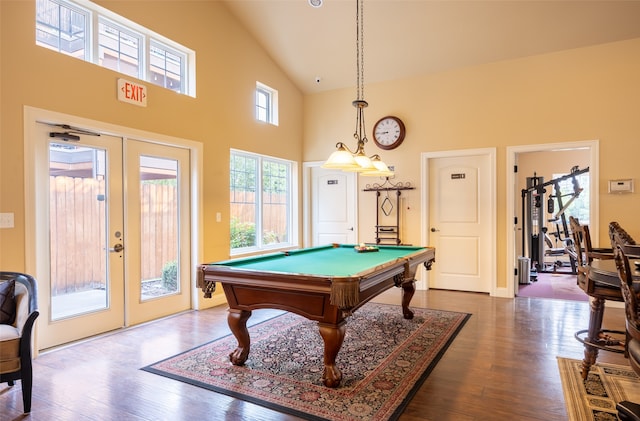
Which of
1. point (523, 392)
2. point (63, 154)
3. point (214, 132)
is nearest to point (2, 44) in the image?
point (63, 154)

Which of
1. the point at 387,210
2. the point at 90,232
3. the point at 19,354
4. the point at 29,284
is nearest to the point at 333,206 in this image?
the point at 387,210

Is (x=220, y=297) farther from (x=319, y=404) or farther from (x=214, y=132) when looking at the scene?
(x=319, y=404)

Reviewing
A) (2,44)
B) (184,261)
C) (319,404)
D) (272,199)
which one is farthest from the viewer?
(272,199)

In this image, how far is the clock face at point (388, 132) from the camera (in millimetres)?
6184

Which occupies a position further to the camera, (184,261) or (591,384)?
(184,261)

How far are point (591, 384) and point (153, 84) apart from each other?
4.87 metres

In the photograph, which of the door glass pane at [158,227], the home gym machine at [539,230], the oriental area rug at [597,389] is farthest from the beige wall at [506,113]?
the door glass pane at [158,227]

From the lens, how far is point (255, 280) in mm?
2748

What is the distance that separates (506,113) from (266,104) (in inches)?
146

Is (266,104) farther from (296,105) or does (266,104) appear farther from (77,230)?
(77,230)

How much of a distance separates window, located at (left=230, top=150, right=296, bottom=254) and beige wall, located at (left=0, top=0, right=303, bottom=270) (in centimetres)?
25

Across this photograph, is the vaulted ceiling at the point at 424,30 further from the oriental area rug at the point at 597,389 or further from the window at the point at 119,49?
the oriental area rug at the point at 597,389

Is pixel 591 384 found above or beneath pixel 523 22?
beneath

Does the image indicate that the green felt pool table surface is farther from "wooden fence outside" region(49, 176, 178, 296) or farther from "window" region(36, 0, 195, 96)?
"window" region(36, 0, 195, 96)
